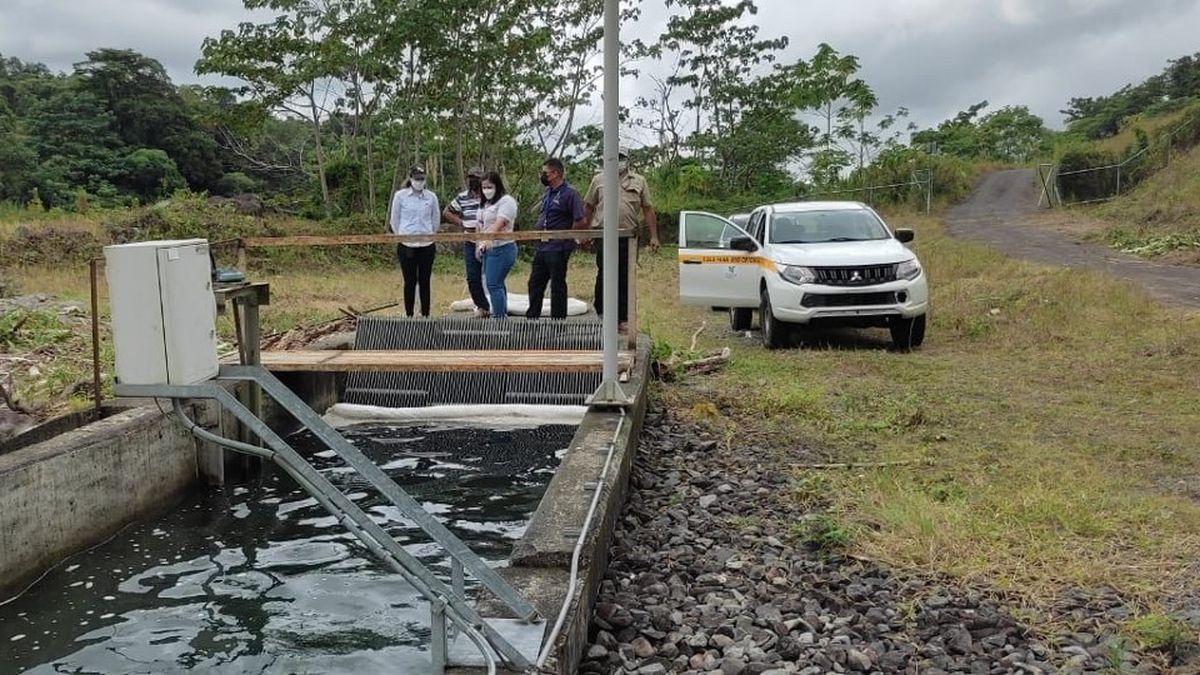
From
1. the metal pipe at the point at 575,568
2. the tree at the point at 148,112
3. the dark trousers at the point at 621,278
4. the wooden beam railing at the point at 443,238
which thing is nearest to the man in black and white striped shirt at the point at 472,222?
the dark trousers at the point at 621,278

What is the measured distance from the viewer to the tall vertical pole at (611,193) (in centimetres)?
576

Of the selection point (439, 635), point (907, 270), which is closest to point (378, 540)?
point (439, 635)

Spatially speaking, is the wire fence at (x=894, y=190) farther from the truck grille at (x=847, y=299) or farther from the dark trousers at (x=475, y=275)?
the dark trousers at (x=475, y=275)

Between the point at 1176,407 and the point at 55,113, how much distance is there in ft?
122

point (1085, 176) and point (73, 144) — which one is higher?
point (73, 144)

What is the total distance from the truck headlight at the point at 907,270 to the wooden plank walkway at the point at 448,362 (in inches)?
142

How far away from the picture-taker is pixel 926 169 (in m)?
34.2

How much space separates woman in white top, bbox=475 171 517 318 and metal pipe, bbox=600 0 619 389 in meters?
3.29

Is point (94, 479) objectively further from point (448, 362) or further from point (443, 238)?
point (443, 238)

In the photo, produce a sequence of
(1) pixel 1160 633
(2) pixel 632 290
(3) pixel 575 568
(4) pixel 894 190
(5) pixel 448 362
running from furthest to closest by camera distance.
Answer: (4) pixel 894 190
(2) pixel 632 290
(5) pixel 448 362
(3) pixel 575 568
(1) pixel 1160 633

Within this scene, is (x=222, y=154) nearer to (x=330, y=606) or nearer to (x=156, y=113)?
(x=156, y=113)

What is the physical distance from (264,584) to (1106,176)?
3152 cm

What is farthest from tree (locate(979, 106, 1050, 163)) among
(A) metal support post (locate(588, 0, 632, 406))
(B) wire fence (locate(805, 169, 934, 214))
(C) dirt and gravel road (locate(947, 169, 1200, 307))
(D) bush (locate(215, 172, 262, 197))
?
(A) metal support post (locate(588, 0, 632, 406))

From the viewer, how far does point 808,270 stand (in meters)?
10.4
